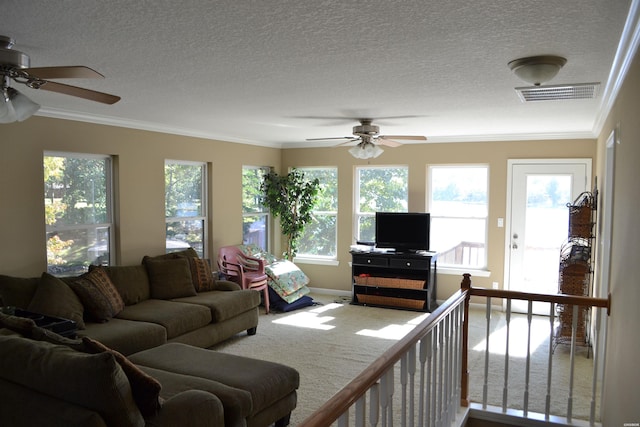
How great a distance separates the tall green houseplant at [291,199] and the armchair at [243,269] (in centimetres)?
100

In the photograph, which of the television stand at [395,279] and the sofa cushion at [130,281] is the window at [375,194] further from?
the sofa cushion at [130,281]

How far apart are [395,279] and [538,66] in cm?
420

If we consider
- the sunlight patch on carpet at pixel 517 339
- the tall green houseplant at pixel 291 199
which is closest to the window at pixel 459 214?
the sunlight patch on carpet at pixel 517 339

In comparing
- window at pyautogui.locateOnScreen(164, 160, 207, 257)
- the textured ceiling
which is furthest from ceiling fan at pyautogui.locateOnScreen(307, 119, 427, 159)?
window at pyautogui.locateOnScreen(164, 160, 207, 257)

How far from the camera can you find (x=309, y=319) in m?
5.93

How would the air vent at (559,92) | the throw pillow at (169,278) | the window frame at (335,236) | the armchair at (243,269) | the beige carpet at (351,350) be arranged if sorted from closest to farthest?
the air vent at (559,92) → the beige carpet at (351,350) → the throw pillow at (169,278) → the armchair at (243,269) → the window frame at (335,236)

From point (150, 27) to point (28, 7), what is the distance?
47 cm

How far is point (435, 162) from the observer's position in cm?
671

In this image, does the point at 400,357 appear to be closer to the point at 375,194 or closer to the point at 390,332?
the point at 390,332

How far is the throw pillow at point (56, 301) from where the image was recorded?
3691 millimetres

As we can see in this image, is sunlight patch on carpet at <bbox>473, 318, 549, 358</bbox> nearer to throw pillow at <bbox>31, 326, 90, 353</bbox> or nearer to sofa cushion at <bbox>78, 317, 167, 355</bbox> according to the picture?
sofa cushion at <bbox>78, 317, 167, 355</bbox>

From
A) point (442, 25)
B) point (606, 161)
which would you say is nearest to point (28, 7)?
point (442, 25)

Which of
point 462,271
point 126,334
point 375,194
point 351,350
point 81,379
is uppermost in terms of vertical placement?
point 375,194

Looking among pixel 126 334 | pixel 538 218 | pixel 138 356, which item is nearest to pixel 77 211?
pixel 126 334
